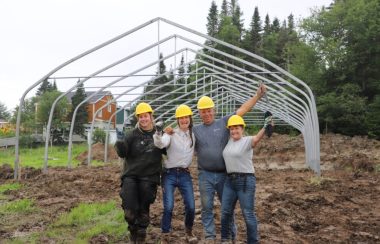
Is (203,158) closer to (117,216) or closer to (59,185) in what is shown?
(117,216)

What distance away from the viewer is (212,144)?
491cm

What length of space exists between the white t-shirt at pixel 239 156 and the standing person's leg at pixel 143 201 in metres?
0.92

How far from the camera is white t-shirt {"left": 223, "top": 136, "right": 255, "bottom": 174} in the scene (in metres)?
4.71

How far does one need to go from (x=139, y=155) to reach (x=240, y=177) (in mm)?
1140

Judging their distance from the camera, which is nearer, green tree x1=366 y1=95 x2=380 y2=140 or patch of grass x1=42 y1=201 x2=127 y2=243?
patch of grass x1=42 y1=201 x2=127 y2=243

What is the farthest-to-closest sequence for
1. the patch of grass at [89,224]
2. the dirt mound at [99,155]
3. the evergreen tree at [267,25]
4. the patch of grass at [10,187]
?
the evergreen tree at [267,25] < the dirt mound at [99,155] < the patch of grass at [10,187] < the patch of grass at [89,224]

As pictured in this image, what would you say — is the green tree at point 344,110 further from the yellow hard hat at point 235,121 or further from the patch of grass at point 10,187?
the yellow hard hat at point 235,121

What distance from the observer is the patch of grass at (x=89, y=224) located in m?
5.89

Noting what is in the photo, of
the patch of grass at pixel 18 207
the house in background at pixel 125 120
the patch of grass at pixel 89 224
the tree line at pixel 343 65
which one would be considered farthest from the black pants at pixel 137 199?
the tree line at pixel 343 65

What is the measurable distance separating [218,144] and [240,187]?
1.68ft

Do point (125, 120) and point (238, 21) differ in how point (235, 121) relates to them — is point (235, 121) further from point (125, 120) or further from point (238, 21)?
point (238, 21)

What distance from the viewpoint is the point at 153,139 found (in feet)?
16.6

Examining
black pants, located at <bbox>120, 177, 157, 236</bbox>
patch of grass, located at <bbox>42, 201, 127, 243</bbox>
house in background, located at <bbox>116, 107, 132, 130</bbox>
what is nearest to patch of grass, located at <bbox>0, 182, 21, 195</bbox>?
house in background, located at <bbox>116, 107, 132, 130</bbox>

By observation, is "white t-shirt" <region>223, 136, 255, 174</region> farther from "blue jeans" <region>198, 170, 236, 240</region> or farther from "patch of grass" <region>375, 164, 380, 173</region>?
"patch of grass" <region>375, 164, 380, 173</region>
